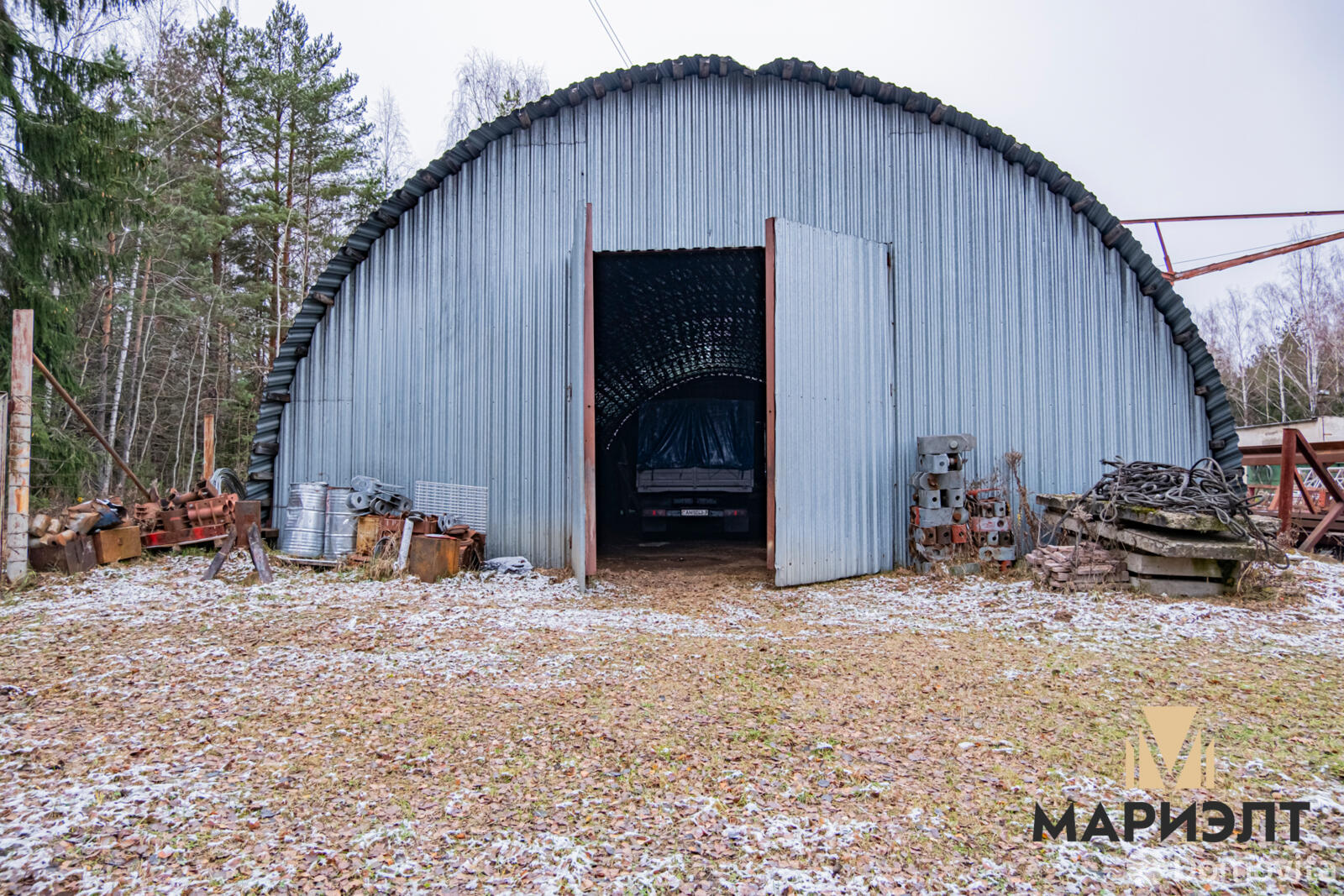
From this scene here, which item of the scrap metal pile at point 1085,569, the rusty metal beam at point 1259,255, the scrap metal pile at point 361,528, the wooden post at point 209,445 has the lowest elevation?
the scrap metal pile at point 1085,569

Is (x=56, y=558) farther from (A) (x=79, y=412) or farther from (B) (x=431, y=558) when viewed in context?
(B) (x=431, y=558)

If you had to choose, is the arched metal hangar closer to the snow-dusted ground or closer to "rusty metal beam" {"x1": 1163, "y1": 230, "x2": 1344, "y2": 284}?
the snow-dusted ground

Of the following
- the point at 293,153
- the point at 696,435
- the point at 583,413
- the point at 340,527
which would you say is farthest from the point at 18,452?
the point at 293,153

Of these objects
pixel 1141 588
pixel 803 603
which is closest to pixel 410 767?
pixel 803 603

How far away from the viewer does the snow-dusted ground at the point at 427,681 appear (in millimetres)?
2373

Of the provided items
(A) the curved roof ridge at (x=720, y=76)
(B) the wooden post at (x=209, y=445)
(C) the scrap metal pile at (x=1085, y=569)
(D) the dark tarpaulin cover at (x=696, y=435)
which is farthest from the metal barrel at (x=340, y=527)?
(C) the scrap metal pile at (x=1085, y=569)

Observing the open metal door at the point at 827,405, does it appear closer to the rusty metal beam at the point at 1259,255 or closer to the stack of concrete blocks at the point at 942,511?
the stack of concrete blocks at the point at 942,511

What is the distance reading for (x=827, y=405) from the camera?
841cm

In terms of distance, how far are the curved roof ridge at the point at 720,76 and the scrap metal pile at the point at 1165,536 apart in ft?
8.46

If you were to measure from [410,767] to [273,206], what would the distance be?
873 inches

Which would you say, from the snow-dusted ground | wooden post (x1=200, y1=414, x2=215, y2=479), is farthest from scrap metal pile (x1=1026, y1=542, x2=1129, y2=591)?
wooden post (x1=200, y1=414, x2=215, y2=479)

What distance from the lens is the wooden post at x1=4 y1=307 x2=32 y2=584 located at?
24.0 ft

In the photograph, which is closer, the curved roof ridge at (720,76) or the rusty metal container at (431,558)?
the rusty metal container at (431,558)

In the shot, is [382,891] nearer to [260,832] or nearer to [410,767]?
[260,832]
